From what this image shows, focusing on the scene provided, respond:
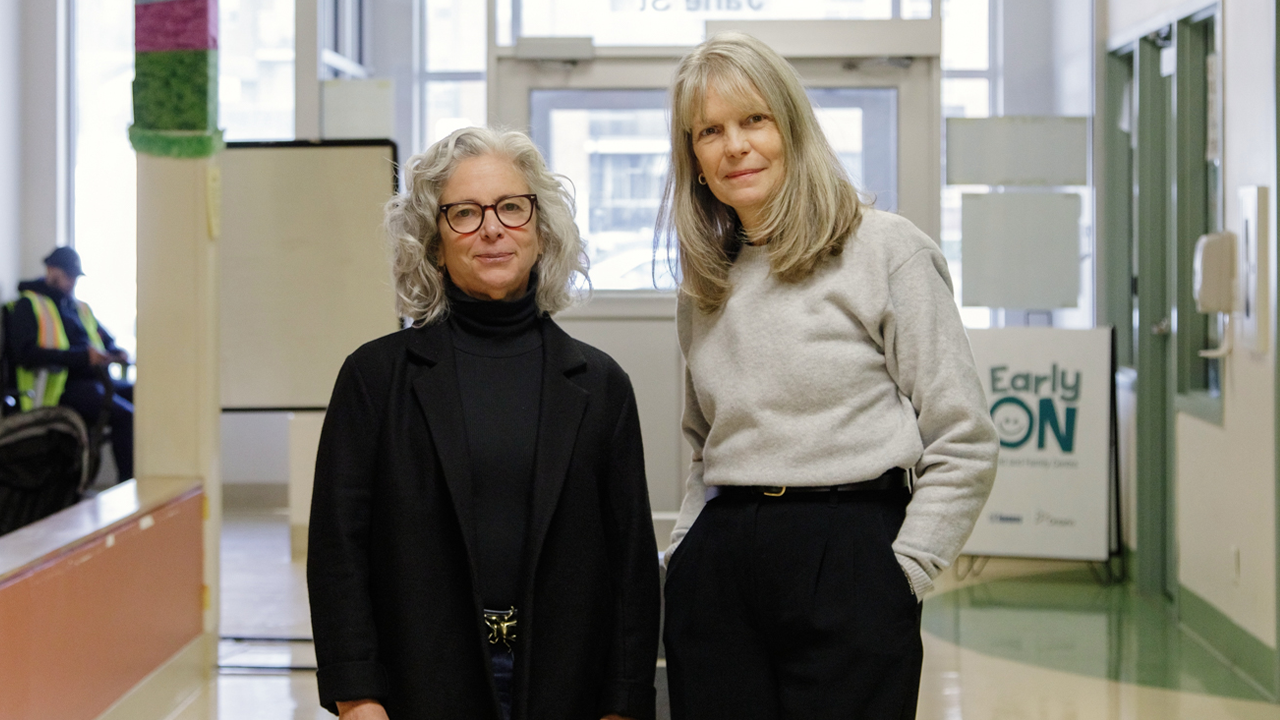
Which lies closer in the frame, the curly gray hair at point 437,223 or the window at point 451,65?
the curly gray hair at point 437,223

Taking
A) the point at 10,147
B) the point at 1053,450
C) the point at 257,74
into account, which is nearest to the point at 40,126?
the point at 10,147

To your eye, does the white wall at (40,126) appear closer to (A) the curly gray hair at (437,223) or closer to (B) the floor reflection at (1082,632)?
(B) the floor reflection at (1082,632)

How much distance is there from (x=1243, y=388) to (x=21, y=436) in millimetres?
4998

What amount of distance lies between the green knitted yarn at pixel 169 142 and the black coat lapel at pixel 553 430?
283cm

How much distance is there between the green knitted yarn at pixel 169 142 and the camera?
13.9 ft

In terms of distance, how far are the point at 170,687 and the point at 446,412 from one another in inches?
108

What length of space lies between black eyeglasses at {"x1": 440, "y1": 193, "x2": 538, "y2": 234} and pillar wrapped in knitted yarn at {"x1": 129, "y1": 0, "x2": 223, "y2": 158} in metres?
2.76

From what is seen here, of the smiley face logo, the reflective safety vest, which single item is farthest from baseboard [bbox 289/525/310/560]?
the smiley face logo

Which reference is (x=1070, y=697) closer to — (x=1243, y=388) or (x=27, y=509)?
(x=1243, y=388)

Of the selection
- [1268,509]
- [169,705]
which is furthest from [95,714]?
[1268,509]

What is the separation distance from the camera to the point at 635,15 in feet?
18.0

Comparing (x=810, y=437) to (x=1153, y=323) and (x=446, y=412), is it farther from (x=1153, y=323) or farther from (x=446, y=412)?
(x=1153, y=323)

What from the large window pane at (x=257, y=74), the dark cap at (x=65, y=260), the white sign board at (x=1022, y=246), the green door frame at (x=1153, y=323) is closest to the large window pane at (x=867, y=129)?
the white sign board at (x=1022, y=246)

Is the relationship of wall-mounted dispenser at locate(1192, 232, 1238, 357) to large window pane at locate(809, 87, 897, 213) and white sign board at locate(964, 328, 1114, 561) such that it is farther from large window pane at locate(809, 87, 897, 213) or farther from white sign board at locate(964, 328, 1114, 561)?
large window pane at locate(809, 87, 897, 213)
